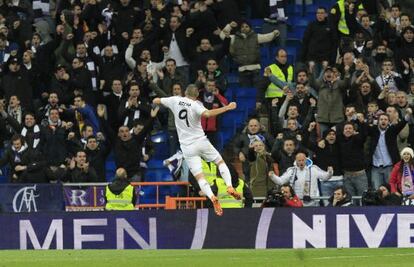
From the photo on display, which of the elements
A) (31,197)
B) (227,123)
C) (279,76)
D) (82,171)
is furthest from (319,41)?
(31,197)

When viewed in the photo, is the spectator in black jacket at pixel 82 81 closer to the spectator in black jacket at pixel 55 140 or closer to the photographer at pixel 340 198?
the spectator in black jacket at pixel 55 140

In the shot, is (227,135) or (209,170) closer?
(209,170)

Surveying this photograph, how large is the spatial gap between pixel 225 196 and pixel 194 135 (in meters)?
2.38

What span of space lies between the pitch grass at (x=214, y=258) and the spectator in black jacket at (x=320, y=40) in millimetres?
7810

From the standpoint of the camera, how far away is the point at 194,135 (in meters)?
23.0

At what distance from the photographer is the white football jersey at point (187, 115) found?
22.6 metres

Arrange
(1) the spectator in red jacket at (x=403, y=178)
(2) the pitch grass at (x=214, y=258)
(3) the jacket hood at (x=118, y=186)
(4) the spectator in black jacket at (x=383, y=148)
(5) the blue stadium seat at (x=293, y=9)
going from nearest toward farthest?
(2) the pitch grass at (x=214, y=258), (1) the spectator in red jacket at (x=403, y=178), (3) the jacket hood at (x=118, y=186), (4) the spectator in black jacket at (x=383, y=148), (5) the blue stadium seat at (x=293, y=9)

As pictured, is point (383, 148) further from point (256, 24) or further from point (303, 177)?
point (256, 24)

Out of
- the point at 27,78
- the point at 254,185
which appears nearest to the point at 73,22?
the point at 27,78

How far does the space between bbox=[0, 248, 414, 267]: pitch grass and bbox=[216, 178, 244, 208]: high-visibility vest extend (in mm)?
2350

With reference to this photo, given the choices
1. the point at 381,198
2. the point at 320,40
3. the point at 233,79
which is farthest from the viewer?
the point at 233,79

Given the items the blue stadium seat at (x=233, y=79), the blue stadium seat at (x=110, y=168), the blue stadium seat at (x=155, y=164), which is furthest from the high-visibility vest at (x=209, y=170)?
the blue stadium seat at (x=233, y=79)

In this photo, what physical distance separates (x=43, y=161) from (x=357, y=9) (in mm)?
7790

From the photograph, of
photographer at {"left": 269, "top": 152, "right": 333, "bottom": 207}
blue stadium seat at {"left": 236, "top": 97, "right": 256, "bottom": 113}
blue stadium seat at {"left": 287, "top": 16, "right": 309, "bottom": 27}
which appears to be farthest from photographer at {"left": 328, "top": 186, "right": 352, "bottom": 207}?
blue stadium seat at {"left": 287, "top": 16, "right": 309, "bottom": 27}
